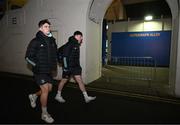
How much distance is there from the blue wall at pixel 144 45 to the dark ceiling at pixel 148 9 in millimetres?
1575

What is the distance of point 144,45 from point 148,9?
3383mm

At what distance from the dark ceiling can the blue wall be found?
5.17 ft

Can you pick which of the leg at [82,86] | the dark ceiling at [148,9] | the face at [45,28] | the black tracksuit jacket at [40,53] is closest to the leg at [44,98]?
the black tracksuit jacket at [40,53]

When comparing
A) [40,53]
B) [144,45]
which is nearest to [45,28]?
[40,53]

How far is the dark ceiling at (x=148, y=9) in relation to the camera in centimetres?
1340

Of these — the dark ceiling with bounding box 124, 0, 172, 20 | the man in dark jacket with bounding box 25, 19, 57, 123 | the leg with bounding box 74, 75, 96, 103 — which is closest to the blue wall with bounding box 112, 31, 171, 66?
the dark ceiling with bounding box 124, 0, 172, 20

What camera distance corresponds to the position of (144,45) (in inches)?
513

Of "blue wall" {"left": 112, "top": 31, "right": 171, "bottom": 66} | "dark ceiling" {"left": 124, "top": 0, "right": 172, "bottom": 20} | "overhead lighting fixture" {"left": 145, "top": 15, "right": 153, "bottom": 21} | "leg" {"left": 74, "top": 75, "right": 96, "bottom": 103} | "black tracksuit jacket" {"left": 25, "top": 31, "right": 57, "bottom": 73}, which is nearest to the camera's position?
"black tracksuit jacket" {"left": 25, "top": 31, "right": 57, "bottom": 73}

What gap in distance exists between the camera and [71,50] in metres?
3.98

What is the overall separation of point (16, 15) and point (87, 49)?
14.1 feet

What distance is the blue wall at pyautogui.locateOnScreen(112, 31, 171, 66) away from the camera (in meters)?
12.5

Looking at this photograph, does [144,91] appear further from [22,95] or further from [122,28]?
[122,28]

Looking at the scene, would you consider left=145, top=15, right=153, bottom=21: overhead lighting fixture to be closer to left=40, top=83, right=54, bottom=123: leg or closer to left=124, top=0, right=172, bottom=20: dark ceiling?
left=124, top=0, right=172, bottom=20: dark ceiling

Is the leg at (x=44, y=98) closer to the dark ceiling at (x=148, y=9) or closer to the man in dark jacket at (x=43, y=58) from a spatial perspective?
the man in dark jacket at (x=43, y=58)
